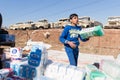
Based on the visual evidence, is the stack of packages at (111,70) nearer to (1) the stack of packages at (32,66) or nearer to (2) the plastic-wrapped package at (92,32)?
(2) the plastic-wrapped package at (92,32)

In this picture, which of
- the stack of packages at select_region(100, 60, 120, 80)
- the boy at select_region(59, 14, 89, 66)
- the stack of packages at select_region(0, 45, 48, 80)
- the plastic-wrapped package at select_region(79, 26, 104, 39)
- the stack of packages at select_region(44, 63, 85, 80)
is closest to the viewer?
the stack of packages at select_region(100, 60, 120, 80)

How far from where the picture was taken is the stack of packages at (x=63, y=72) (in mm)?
4257

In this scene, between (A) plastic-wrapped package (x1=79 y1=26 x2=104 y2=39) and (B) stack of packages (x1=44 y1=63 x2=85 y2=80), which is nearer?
(B) stack of packages (x1=44 y1=63 x2=85 y2=80)

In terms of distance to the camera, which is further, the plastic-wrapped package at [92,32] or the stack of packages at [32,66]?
the plastic-wrapped package at [92,32]

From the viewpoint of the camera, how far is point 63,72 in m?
4.37

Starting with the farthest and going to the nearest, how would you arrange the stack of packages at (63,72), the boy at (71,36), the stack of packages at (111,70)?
the boy at (71,36)
the stack of packages at (63,72)
the stack of packages at (111,70)

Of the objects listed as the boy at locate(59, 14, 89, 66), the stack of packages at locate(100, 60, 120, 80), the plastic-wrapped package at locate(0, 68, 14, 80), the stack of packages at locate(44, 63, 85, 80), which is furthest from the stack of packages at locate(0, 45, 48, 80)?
the stack of packages at locate(100, 60, 120, 80)

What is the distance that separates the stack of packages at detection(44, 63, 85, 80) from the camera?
168 inches

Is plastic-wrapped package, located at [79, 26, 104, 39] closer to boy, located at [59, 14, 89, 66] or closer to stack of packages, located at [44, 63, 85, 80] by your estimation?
boy, located at [59, 14, 89, 66]

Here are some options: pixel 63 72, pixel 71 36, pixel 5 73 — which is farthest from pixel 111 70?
pixel 5 73

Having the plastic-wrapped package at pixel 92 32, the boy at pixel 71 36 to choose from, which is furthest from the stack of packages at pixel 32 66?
the plastic-wrapped package at pixel 92 32

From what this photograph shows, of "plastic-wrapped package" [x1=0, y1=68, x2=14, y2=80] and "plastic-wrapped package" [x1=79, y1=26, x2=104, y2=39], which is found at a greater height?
"plastic-wrapped package" [x1=79, y1=26, x2=104, y2=39]

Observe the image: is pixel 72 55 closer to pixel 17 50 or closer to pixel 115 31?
pixel 17 50

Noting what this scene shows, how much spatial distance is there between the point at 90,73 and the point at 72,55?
3.89 ft
